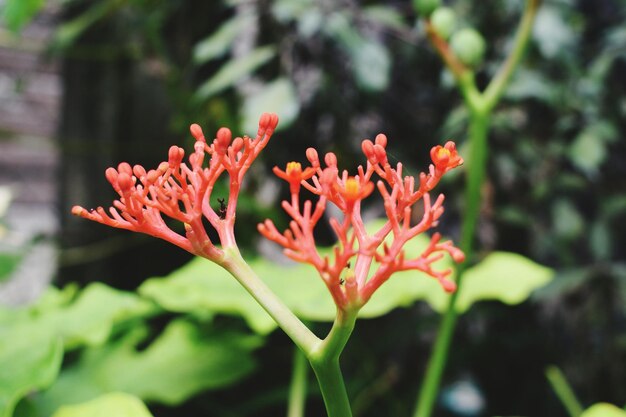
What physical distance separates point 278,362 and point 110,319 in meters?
0.47

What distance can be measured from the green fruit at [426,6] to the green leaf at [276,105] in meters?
0.24

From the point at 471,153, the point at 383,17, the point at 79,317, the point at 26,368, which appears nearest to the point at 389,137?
the point at 383,17

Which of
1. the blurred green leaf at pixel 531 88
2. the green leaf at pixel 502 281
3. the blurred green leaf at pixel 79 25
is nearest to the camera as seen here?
the green leaf at pixel 502 281

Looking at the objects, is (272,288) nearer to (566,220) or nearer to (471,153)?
(471,153)

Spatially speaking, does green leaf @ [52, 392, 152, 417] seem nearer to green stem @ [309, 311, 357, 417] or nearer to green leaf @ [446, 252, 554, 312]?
green stem @ [309, 311, 357, 417]

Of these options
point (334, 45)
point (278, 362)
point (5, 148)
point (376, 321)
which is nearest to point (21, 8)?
point (334, 45)

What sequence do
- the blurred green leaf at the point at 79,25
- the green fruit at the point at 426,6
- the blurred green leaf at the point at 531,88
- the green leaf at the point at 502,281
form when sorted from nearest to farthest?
1. the green fruit at the point at 426,6
2. the green leaf at the point at 502,281
3. the blurred green leaf at the point at 531,88
4. the blurred green leaf at the point at 79,25

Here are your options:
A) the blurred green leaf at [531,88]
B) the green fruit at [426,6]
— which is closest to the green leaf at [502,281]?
the blurred green leaf at [531,88]

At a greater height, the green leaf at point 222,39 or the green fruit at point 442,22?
the green leaf at point 222,39

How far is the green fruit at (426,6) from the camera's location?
2.10ft

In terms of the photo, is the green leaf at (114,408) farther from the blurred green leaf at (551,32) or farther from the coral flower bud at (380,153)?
the blurred green leaf at (551,32)

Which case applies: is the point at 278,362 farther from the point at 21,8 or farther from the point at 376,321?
the point at 21,8

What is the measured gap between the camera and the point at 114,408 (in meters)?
0.48

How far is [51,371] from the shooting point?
0.52 meters
